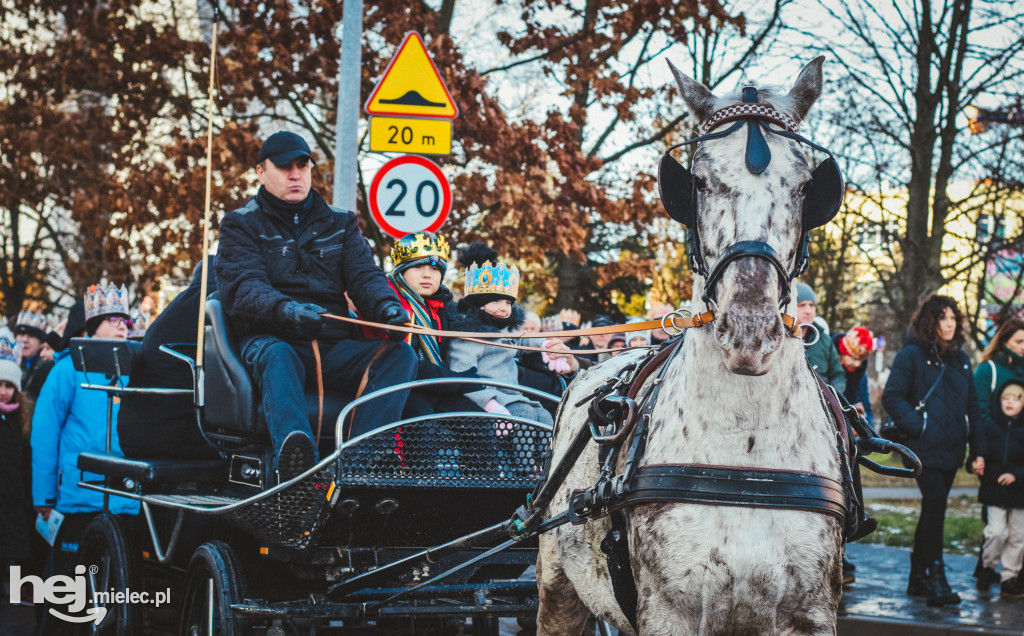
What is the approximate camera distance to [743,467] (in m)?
3.05

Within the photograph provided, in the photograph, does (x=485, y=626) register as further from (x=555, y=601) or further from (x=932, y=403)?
(x=932, y=403)

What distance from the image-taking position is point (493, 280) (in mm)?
5992

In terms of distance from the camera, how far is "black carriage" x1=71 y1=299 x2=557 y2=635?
439cm

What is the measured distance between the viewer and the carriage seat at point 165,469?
17.3 ft

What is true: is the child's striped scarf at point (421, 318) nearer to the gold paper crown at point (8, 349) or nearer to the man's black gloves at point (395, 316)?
the man's black gloves at point (395, 316)

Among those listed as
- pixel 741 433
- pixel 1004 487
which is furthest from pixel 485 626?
pixel 1004 487

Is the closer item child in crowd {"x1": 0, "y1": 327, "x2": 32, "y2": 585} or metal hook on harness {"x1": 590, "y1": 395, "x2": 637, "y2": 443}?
metal hook on harness {"x1": 590, "y1": 395, "x2": 637, "y2": 443}

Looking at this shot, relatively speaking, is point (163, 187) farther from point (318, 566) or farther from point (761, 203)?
point (761, 203)

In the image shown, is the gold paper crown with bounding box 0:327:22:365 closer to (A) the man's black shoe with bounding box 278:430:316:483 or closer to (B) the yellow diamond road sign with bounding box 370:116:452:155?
(B) the yellow diamond road sign with bounding box 370:116:452:155

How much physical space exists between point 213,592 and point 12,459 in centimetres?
399

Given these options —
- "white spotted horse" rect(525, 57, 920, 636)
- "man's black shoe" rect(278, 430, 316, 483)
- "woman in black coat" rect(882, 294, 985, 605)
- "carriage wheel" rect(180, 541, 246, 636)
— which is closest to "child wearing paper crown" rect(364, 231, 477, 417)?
"man's black shoe" rect(278, 430, 316, 483)

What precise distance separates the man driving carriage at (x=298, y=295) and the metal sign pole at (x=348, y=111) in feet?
9.20

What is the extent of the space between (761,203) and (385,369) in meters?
2.33

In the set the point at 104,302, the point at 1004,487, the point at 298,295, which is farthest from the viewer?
the point at 1004,487
